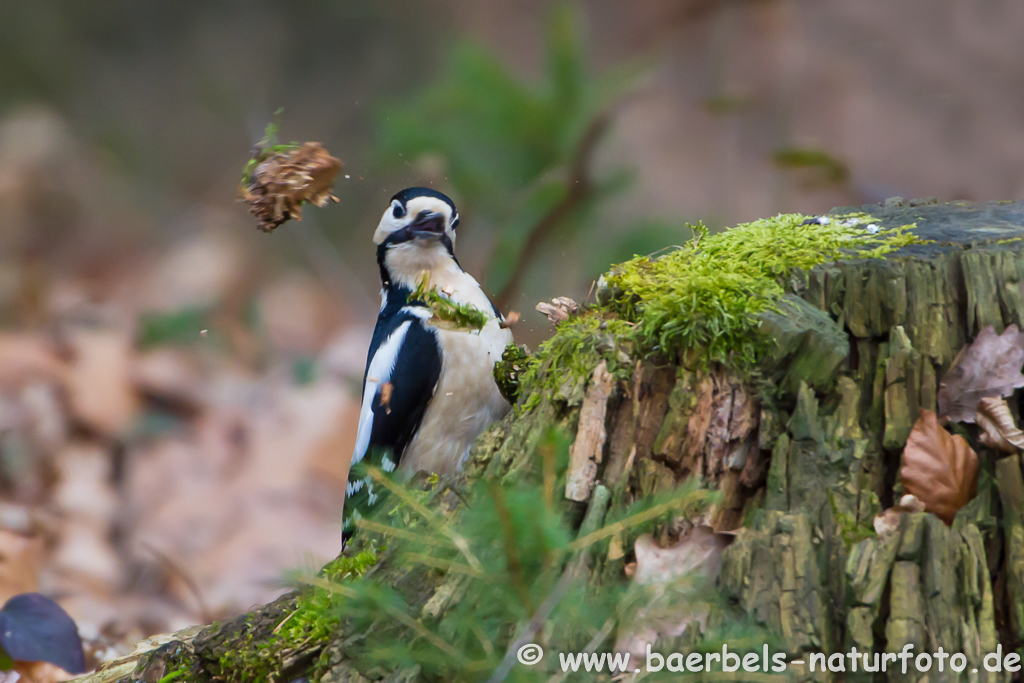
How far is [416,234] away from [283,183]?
32cm

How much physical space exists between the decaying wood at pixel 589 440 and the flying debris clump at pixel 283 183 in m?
0.95

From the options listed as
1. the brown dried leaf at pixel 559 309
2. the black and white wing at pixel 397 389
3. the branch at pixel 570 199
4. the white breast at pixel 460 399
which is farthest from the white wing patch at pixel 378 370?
the branch at pixel 570 199

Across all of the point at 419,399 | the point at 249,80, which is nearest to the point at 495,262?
the point at 419,399

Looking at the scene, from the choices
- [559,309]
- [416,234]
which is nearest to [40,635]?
[416,234]

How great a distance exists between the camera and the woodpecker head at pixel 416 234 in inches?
74.4

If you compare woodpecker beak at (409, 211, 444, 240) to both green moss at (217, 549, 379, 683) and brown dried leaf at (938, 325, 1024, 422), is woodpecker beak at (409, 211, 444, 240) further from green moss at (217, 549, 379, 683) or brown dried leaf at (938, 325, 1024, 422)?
brown dried leaf at (938, 325, 1024, 422)

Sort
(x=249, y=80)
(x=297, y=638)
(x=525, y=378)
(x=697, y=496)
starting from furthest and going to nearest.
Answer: (x=249, y=80), (x=525, y=378), (x=297, y=638), (x=697, y=496)

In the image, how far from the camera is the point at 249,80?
316cm

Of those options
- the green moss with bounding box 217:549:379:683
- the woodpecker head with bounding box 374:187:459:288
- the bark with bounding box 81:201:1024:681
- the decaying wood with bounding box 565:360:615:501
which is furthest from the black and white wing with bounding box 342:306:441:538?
the decaying wood with bounding box 565:360:615:501

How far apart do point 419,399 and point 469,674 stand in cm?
92

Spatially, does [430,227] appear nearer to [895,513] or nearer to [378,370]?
[378,370]

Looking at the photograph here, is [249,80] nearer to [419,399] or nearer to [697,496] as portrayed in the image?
[419,399]

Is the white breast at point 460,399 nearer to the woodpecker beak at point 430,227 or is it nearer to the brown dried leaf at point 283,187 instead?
the woodpecker beak at point 430,227

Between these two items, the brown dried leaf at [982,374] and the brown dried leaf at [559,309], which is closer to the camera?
the brown dried leaf at [982,374]
